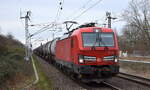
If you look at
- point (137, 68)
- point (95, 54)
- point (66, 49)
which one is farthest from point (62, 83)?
point (137, 68)

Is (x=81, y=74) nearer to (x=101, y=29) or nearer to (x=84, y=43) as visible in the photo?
(x=84, y=43)

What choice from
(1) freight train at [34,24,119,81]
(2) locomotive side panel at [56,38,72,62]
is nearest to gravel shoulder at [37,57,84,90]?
(1) freight train at [34,24,119,81]

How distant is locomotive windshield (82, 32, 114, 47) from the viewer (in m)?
13.3

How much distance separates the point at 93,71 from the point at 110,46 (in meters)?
1.60

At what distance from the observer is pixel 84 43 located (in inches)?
523

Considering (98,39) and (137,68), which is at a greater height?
(98,39)

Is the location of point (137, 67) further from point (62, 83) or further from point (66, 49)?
point (62, 83)

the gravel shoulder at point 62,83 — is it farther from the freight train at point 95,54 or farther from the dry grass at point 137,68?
the dry grass at point 137,68

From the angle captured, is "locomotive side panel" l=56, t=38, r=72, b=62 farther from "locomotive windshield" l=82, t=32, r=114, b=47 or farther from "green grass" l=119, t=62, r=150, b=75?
"green grass" l=119, t=62, r=150, b=75

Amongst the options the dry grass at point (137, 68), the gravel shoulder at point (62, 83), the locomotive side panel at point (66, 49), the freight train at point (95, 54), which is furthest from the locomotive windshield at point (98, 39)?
the dry grass at point (137, 68)

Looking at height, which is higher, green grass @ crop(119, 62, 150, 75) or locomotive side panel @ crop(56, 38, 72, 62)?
locomotive side panel @ crop(56, 38, 72, 62)

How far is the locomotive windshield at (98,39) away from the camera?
13344mm

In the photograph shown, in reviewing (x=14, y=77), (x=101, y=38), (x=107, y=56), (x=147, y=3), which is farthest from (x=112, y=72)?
(x=147, y=3)

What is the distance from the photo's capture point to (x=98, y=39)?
44.2 ft
